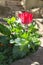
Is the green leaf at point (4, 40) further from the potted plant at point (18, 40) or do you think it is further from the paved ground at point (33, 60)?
the paved ground at point (33, 60)

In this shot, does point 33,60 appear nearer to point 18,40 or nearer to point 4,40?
point 18,40

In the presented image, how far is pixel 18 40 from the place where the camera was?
305cm

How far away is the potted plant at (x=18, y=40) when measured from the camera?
9.67 feet

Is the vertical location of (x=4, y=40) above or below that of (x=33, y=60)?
above

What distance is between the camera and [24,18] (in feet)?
10.7

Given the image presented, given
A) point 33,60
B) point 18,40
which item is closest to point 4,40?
point 18,40

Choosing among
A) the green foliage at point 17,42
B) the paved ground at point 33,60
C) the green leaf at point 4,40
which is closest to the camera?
the paved ground at point 33,60

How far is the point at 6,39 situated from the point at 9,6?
439 cm

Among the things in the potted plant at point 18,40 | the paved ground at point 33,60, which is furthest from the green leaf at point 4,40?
the paved ground at point 33,60

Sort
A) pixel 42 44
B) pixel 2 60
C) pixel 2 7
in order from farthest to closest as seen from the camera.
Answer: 1. pixel 2 7
2. pixel 42 44
3. pixel 2 60

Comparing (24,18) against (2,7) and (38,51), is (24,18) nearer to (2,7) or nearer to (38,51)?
(38,51)

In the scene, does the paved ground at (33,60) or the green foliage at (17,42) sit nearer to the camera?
the paved ground at (33,60)

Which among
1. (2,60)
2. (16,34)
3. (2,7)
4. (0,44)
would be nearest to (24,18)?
(16,34)

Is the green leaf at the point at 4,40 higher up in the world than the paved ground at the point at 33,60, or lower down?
higher up
